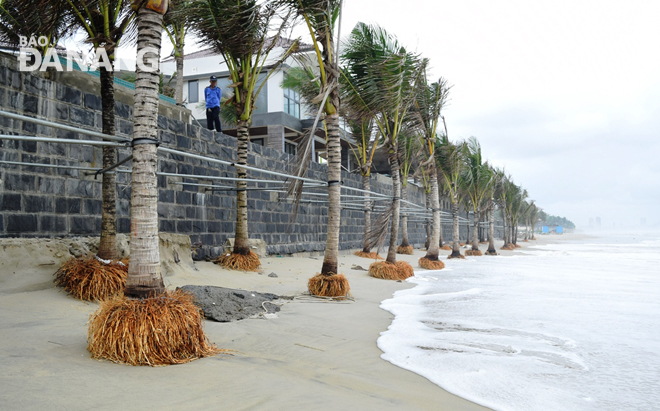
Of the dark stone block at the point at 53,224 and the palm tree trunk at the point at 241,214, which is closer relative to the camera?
the dark stone block at the point at 53,224

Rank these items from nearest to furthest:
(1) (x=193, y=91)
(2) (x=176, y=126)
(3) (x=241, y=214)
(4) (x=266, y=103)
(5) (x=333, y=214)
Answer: (5) (x=333, y=214) < (2) (x=176, y=126) < (3) (x=241, y=214) < (4) (x=266, y=103) < (1) (x=193, y=91)

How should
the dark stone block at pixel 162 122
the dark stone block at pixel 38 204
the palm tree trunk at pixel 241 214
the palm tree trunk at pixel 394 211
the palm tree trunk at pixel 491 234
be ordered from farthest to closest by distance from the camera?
1. the palm tree trunk at pixel 491 234
2. the palm tree trunk at pixel 394 211
3. the palm tree trunk at pixel 241 214
4. the dark stone block at pixel 162 122
5. the dark stone block at pixel 38 204

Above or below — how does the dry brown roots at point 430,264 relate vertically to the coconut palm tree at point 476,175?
below

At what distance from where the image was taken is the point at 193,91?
24.7 m

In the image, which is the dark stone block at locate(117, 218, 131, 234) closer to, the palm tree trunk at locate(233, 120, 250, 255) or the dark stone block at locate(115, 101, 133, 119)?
the dark stone block at locate(115, 101, 133, 119)

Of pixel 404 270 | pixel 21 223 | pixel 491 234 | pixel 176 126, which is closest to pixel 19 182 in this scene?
pixel 21 223

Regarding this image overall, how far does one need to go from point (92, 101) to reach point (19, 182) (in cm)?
182

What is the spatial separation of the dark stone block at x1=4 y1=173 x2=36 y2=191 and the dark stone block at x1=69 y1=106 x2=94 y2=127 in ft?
3.79

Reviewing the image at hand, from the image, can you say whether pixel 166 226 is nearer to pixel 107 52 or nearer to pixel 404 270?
pixel 107 52

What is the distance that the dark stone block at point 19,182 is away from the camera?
6.02 meters

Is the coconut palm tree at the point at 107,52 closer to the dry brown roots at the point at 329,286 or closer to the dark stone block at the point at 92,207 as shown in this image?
the dark stone block at the point at 92,207

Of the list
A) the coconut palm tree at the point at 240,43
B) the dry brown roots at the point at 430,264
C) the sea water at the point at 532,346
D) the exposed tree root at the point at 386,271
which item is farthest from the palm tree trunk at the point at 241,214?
the dry brown roots at the point at 430,264

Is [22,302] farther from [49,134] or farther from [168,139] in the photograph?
[168,139]

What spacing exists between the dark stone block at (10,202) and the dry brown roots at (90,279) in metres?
1.14
